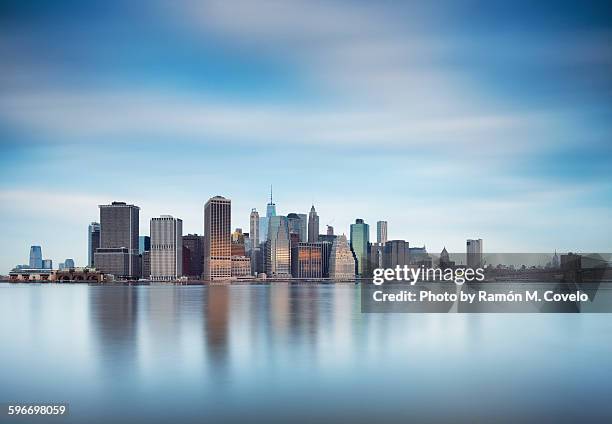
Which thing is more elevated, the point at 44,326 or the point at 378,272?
the point at 378,272

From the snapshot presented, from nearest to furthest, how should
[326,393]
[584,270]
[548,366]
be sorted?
[326,393]
[548,366]
[584,270]

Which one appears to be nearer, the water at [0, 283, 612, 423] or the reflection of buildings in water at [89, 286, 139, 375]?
the water at [0, 283, 612, 423]

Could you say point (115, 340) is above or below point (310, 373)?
below

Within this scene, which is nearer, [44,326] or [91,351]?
[91,351]

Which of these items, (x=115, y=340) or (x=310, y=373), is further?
(x=115, y=340)

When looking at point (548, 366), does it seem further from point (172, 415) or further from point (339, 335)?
point (172, 415)

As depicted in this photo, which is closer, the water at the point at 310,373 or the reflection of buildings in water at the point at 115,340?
the water at the point at 310,373

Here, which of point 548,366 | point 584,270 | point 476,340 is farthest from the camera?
point 584,270

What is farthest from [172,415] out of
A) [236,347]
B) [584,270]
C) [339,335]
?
[584,270]
